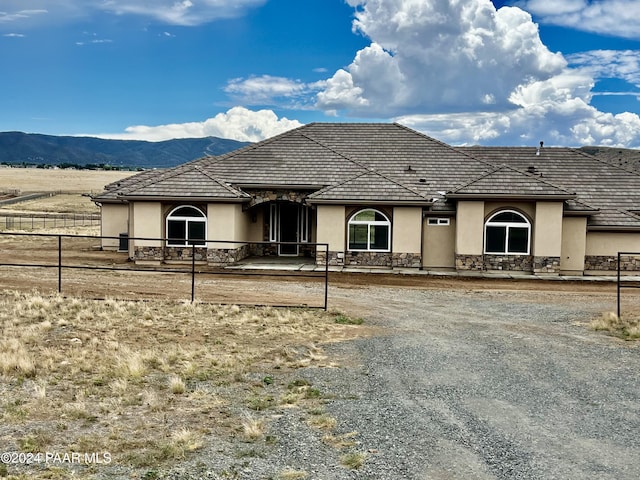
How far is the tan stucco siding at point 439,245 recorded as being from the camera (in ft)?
80.8

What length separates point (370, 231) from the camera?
2439 cm

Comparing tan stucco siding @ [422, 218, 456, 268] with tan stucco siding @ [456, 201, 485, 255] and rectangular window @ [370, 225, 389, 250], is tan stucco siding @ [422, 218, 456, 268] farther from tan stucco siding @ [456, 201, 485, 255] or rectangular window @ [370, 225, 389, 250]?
rectangular window @ [370, 225, 389, 250]

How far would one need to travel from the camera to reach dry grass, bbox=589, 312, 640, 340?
42.7 ft

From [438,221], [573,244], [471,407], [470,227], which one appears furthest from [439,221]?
[471,407]

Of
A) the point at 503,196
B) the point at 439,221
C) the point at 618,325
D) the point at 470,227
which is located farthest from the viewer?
the point at 439,221

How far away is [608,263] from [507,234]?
460cm

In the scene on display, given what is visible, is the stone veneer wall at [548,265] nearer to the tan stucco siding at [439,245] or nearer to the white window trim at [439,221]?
the tan stucco siding at [439,245]

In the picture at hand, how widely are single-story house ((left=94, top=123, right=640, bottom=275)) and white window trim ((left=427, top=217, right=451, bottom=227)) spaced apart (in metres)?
0.04

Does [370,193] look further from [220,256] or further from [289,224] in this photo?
[220,256]

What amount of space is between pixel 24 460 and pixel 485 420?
534cm

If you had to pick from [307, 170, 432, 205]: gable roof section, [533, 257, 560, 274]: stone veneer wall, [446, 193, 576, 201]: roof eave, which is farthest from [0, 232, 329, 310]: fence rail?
[533, 257, 560, 274]: stone veneer wall

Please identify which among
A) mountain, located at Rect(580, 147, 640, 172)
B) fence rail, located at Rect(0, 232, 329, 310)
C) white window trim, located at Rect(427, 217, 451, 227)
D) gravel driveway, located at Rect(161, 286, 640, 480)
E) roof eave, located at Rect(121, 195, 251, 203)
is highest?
mountain, located at Rect(580, 147, 640, 172)

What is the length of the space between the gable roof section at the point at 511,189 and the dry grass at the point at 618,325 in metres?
8.91

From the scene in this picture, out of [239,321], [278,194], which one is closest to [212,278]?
[278,194]
